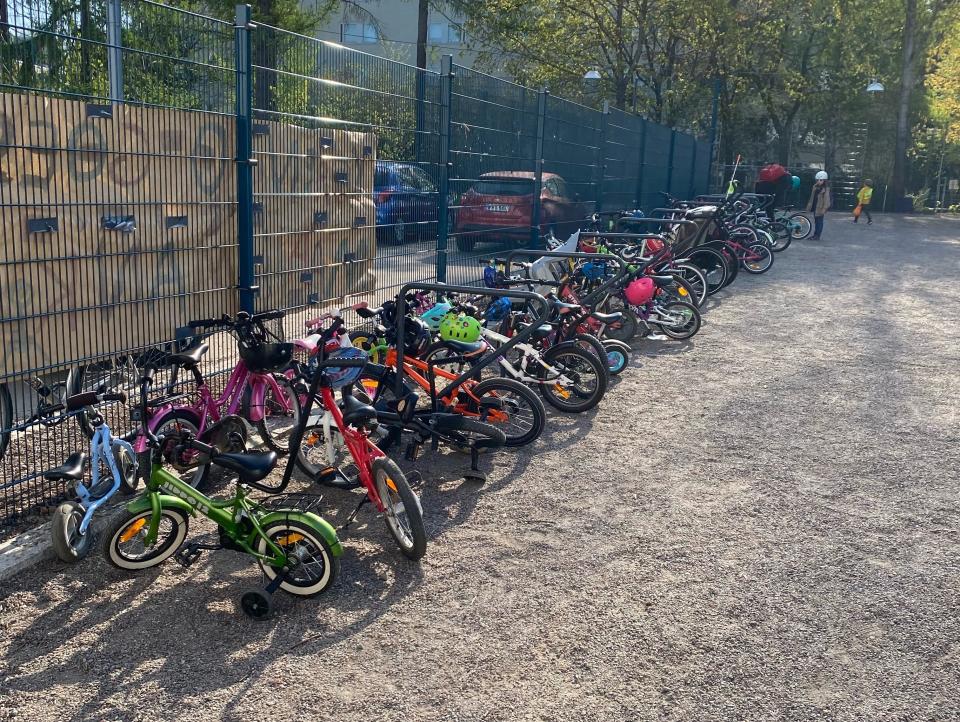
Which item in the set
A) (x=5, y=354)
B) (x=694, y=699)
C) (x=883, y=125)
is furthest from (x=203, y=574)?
(x=883, y=125)

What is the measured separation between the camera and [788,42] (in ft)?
112

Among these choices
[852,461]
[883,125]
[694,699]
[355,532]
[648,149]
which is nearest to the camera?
[694,699]

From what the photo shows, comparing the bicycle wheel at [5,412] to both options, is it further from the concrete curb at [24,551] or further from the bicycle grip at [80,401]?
the bicycle grip at [80,401]

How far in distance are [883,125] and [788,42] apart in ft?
20.3

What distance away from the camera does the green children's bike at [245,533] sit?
3.71m

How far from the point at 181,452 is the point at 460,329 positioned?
2.06m

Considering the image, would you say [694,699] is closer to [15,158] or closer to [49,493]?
[49,493]

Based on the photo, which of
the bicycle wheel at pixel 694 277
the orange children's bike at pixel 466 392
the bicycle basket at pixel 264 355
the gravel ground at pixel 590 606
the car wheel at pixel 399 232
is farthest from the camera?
the bicycle wheel at pixel 694 277

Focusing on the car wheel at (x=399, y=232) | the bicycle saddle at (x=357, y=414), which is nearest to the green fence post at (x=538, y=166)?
the car wheel at (x=399, y=232)

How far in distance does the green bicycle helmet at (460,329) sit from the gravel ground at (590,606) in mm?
806

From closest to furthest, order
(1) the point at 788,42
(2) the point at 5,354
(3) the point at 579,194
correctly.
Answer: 1. (2) the point at 5,354
2. (3) the point at 579,194
3. (1) the point at 788,42

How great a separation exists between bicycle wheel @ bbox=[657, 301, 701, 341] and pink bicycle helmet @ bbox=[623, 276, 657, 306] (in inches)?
Result: 33.8

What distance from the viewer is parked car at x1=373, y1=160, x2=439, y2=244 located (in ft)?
25.4

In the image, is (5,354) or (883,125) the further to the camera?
(883,125)
